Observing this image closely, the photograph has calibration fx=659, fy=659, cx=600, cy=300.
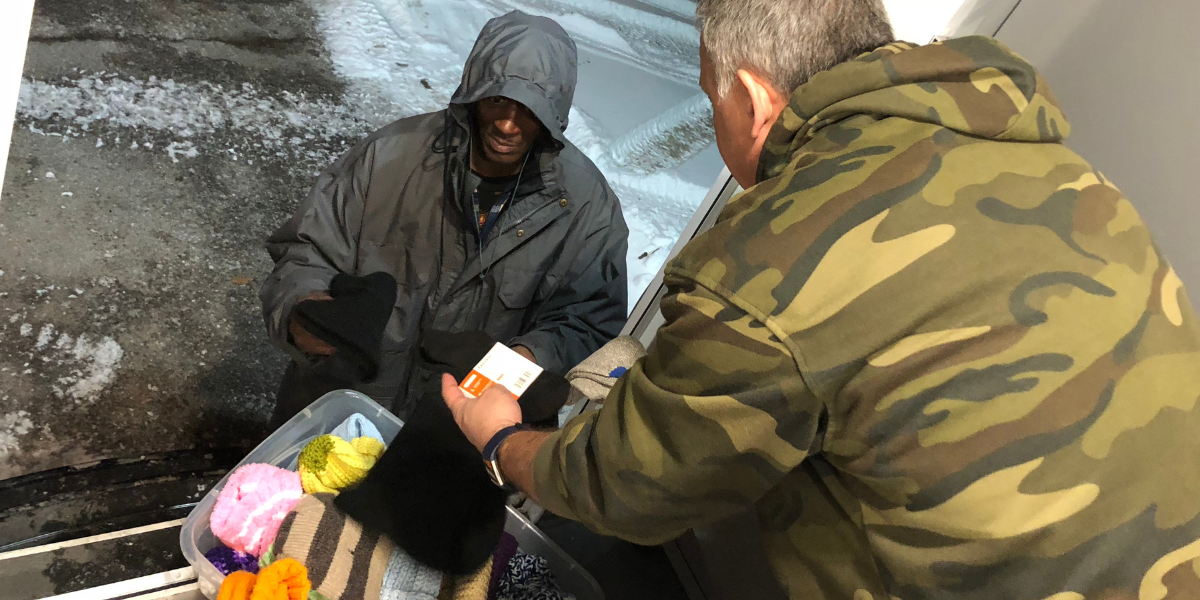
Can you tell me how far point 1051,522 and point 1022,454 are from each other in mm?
64

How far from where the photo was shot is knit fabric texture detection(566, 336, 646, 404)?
1.04 meters

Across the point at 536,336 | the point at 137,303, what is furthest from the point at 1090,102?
the point at 137,303

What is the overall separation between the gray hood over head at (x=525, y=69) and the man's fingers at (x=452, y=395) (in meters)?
0.54

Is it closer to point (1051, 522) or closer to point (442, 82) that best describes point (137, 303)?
point (442, 82)

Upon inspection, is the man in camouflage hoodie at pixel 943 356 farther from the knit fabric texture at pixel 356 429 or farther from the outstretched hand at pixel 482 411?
the knit fabric texture at pixel 356 429

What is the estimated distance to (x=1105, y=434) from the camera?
545 millimetres

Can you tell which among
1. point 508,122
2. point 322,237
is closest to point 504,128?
point 508,122

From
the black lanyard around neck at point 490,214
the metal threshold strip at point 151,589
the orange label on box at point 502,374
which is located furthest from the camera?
the black lanyard around neck at point 490,214

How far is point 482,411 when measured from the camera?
0.96 meters

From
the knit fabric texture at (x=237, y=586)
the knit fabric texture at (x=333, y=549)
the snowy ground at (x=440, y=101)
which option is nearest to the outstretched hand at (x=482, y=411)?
the knit fabric texture at (x=333, y=549)

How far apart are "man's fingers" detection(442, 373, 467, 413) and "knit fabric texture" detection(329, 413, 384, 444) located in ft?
0.60

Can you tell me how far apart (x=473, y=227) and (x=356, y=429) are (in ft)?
1.46

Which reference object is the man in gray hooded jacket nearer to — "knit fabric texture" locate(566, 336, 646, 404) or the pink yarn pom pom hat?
"knit fabric texture" locate(566, 336, 646, 404)

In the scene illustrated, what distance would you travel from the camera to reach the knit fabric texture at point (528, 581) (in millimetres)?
1021
